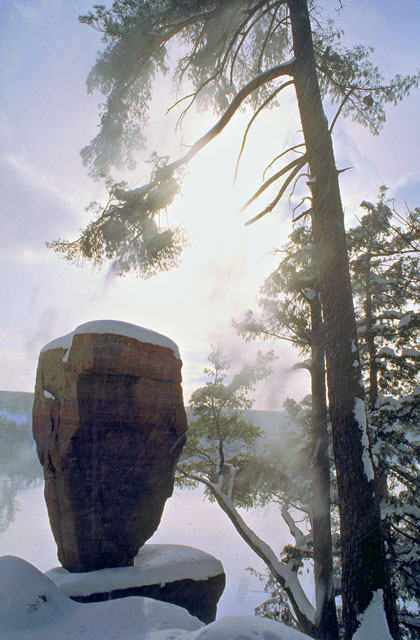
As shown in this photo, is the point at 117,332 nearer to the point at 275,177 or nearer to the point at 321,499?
the point at 275,177

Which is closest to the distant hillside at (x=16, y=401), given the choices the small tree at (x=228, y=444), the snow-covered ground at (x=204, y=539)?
the snow-covered ground at (x=204, y=539)

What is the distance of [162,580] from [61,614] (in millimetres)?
2361

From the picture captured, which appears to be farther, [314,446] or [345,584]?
[314,446]

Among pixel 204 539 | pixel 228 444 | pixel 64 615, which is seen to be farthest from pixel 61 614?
pixel 204 539

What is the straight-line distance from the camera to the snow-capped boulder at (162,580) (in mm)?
5449

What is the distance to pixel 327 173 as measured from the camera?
5223mm

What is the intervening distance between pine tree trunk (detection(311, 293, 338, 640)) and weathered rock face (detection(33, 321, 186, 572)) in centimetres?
368

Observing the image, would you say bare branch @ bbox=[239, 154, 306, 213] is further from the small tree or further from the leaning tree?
the small tree

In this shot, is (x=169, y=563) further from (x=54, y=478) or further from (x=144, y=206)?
(x=144, y=206)

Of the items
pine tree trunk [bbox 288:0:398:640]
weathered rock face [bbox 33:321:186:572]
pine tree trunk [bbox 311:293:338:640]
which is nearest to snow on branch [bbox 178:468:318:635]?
pine tree trunk [bbox 311:293:338:640]

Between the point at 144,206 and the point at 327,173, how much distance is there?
3.12 m

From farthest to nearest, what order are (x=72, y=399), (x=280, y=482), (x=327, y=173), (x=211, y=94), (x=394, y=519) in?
1. (x=280, y=482)
2. (x=394, y=519)
3. (x=211, y=94)
4. (x=72, y=399)
5. (x=327, y=173)

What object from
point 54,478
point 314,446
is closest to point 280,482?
point 314,446

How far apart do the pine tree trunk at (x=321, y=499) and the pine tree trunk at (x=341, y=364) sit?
4.20m
